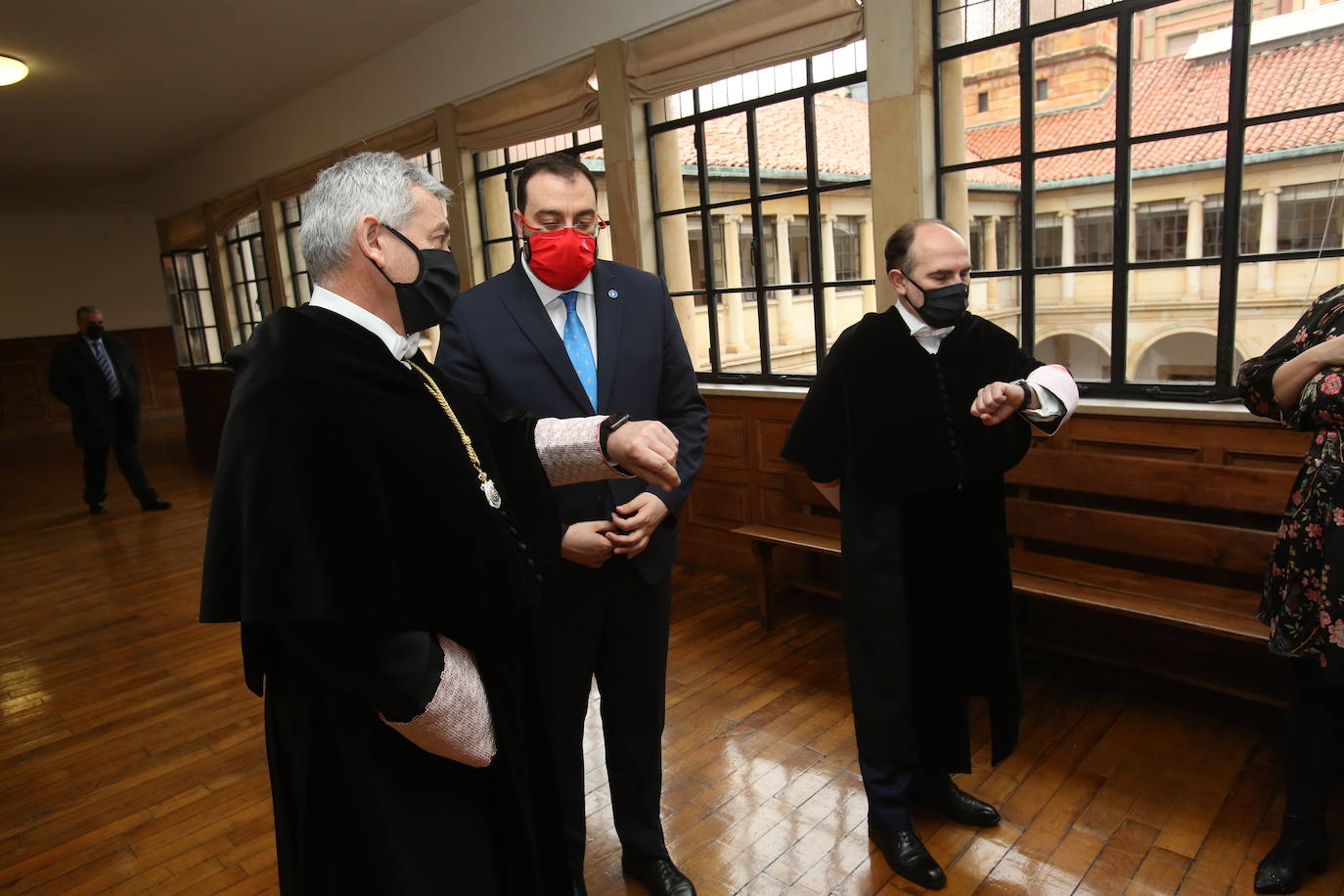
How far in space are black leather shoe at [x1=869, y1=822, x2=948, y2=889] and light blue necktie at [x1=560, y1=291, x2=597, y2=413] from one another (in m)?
1.35

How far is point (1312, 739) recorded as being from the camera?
6.36ft

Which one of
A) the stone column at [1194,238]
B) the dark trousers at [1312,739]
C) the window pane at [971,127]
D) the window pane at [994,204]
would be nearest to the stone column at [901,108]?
the window pane at [971,127]

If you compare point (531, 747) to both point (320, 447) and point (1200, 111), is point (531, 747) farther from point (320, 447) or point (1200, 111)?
point (1200, 111)

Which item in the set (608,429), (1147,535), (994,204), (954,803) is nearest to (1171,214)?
(994,204)

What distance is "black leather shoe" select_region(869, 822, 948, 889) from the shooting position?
2.07 meters

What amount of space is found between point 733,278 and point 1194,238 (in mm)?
23744

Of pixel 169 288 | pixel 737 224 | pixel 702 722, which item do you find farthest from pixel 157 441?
pixel 702 722

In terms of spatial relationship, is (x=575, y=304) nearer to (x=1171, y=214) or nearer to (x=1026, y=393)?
(x=1026, y=393)

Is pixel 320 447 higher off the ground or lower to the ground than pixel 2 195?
lower

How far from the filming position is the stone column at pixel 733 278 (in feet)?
15.1

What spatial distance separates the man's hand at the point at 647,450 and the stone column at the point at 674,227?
10.6 ft

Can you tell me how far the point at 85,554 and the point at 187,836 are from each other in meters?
4.37

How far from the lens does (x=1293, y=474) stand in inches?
104

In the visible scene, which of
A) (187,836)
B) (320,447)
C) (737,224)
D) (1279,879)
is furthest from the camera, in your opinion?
(737,224)
